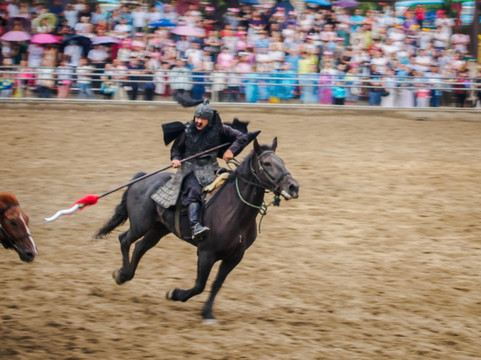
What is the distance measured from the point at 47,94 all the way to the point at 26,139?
2.81 metres

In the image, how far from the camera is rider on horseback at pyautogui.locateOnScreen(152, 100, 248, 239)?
7.14 m

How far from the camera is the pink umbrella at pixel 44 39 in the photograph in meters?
16.6

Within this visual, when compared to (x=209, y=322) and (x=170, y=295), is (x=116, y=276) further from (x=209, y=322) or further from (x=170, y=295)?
(x=209, y=322)

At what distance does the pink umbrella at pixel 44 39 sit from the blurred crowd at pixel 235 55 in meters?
0.02

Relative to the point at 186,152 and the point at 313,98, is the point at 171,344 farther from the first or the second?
the point at 313,98

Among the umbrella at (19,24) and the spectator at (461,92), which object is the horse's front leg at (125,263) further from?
the spectator at (461,92)

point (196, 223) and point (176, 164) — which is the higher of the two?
point (176, 164)

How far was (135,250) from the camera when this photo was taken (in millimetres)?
7734

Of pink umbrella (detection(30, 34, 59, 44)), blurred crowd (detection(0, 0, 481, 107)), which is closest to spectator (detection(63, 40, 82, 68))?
blurred crowd (detection(0, 0, 481, 107))

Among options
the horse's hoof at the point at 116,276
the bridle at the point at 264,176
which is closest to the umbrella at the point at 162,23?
the horse's hoof at the point at 116,276

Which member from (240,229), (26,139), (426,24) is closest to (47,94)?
(26,139)

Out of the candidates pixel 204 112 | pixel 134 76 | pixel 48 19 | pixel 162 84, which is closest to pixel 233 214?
pixel 204 112

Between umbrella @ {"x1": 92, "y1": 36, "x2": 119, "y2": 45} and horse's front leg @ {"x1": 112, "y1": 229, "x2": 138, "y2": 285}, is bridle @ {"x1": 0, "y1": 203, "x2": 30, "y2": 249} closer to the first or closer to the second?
horse's front leg @ {"x1": 112, "y1": 229, "x2": 138, "y2": 285}

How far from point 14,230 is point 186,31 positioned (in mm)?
11522
